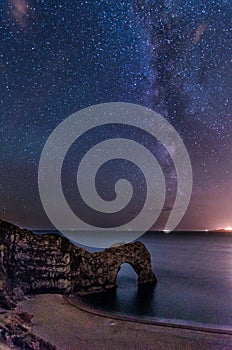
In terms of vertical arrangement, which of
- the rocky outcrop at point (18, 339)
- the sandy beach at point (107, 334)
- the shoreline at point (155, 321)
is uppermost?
the rocky outcrop at point (18, 339)

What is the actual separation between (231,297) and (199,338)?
15.7 meters

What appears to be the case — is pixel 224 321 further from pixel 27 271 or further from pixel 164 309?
pixel 27 271

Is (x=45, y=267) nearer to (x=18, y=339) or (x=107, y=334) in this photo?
(x=107, y=334)

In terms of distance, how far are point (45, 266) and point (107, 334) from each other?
27.9ft

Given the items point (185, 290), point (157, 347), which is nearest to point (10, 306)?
point (157, 347)

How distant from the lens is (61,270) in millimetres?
19859

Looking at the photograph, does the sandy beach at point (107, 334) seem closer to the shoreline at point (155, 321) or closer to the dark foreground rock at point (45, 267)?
the shoreline at point (155, 321)

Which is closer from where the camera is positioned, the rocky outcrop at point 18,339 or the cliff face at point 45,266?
the rocky outcrop at point 18,339

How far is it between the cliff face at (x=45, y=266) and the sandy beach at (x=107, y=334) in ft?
8.88

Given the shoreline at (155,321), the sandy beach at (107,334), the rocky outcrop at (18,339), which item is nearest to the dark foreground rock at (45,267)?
the shoreline at (155,321)

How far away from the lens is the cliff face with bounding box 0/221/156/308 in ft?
58.5

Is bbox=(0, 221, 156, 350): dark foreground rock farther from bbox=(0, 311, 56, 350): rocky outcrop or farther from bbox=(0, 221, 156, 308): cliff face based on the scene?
bbox=(0, 311, 56, 350): rocky outcrop

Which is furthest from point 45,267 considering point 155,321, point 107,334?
point 107,334

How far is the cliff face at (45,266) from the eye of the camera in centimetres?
1783
